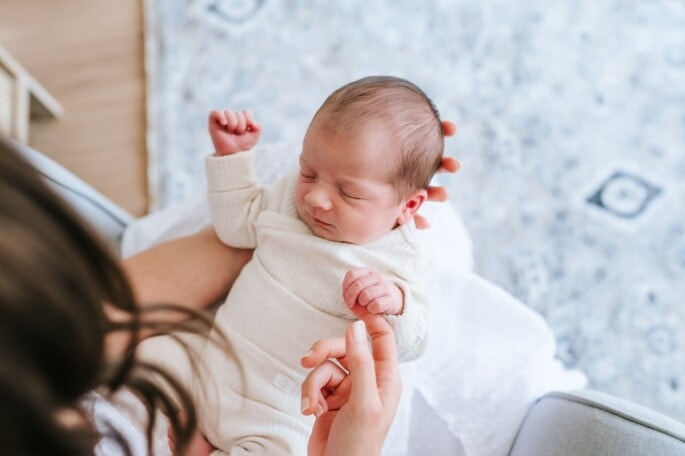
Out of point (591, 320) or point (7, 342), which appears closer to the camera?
point (7, 342)

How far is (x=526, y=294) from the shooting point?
139 cm

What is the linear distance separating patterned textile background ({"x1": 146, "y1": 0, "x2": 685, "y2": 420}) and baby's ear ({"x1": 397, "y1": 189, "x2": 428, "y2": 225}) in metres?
0.57

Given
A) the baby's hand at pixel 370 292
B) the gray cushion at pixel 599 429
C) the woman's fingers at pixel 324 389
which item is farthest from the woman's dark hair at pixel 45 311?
the gray cushion at pixel 599 429

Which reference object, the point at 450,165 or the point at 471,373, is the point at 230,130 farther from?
the point at 471,373

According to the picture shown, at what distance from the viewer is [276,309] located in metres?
0.86

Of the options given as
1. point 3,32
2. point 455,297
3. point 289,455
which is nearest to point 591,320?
point 455,297

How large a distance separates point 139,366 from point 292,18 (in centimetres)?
→ 134

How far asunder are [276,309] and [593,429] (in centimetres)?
42

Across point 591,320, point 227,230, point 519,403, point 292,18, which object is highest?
point 292,18

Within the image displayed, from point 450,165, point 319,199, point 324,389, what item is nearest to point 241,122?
point 319,199

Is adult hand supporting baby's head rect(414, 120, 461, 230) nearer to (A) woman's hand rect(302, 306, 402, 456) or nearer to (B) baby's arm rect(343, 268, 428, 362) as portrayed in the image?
(B) baby's arm rect(343, 268, 428, 362)

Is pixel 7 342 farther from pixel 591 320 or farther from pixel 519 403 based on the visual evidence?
pixel 591 320

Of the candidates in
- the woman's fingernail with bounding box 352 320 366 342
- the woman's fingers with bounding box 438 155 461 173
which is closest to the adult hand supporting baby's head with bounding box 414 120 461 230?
the woman's fingers with bounding box 438 155 461 173

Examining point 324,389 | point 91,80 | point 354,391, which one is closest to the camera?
point 354,391
